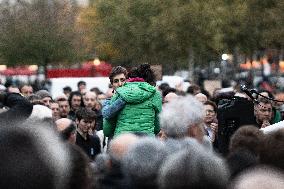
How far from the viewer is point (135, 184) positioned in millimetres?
4688

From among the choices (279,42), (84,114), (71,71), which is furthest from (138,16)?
(84,114)

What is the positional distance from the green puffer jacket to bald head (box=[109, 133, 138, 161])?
3.81m

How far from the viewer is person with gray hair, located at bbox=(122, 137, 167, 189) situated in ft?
15.4

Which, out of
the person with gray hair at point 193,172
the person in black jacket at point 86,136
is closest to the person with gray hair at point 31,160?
the person with gray hair at point 193,172

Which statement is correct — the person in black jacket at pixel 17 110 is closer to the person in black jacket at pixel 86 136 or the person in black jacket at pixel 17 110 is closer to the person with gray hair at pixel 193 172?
the person with gray hair at pixel 193 172

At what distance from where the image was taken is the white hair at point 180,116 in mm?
6031

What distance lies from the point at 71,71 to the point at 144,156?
43.1 metres

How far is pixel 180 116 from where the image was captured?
610 cm

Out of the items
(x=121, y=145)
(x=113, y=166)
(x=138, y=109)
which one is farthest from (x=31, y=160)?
(x=138, y=109)

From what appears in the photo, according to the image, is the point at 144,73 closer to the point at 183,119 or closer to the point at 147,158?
the point at 183,119

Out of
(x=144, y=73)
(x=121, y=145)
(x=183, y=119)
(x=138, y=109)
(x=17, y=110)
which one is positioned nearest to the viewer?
(x=121, y=145)

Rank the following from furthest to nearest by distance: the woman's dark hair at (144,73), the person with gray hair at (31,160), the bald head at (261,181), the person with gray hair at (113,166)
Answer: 1. the woman's dark hair at (144,73)
2. the person with gray hair at (113,166)
3. the bald head at (261,181)
4. the person with gray hair at (31,160)

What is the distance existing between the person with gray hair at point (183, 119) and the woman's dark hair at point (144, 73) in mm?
4063

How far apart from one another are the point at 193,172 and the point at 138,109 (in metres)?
5.63
